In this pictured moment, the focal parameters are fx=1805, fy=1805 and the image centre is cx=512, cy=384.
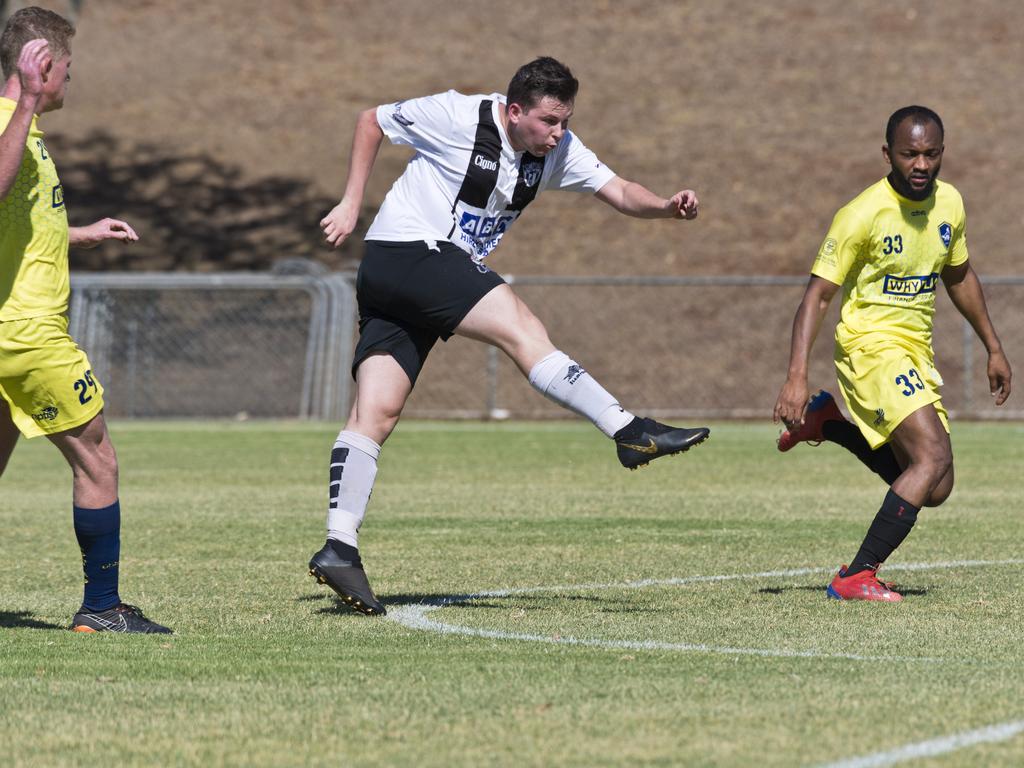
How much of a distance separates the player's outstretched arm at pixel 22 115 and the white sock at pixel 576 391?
2.01 meters

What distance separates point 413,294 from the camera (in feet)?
22.5

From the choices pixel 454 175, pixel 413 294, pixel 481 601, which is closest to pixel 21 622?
pixel 481 601

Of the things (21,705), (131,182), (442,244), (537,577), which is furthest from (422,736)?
(131,182)

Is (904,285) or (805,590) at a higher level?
(904,285)

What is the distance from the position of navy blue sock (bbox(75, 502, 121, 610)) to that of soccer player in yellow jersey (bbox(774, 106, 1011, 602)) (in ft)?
A: 8.76

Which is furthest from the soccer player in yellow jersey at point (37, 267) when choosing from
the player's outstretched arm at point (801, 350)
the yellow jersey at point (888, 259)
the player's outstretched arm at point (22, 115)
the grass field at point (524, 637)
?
the yellow jersey at point (888, 259)

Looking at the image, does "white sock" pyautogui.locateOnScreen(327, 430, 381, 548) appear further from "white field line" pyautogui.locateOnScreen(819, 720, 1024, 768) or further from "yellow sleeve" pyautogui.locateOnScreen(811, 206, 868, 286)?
"white field line" pyautogui.locateOnScreen(819, 720, 1024, 768)

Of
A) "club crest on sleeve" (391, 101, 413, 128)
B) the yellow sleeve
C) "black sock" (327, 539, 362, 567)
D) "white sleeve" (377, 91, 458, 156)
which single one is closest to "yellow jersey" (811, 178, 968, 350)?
the yellow sleeve

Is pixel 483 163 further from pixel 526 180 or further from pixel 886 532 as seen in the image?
pixel 886 532

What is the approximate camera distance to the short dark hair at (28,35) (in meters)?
6.11

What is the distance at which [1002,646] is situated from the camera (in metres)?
5.93

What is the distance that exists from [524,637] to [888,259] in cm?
247

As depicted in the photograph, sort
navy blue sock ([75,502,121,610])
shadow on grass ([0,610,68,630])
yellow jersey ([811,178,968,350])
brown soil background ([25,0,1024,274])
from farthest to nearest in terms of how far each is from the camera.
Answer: brown soil background ([25,0,1024,274]) → yellow jersey ([811,178,968,350]) → shadow on grass ([0,610,68,630]) → navy blue sock ([75,502,121,610])

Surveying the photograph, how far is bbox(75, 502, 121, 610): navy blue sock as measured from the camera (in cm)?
649
